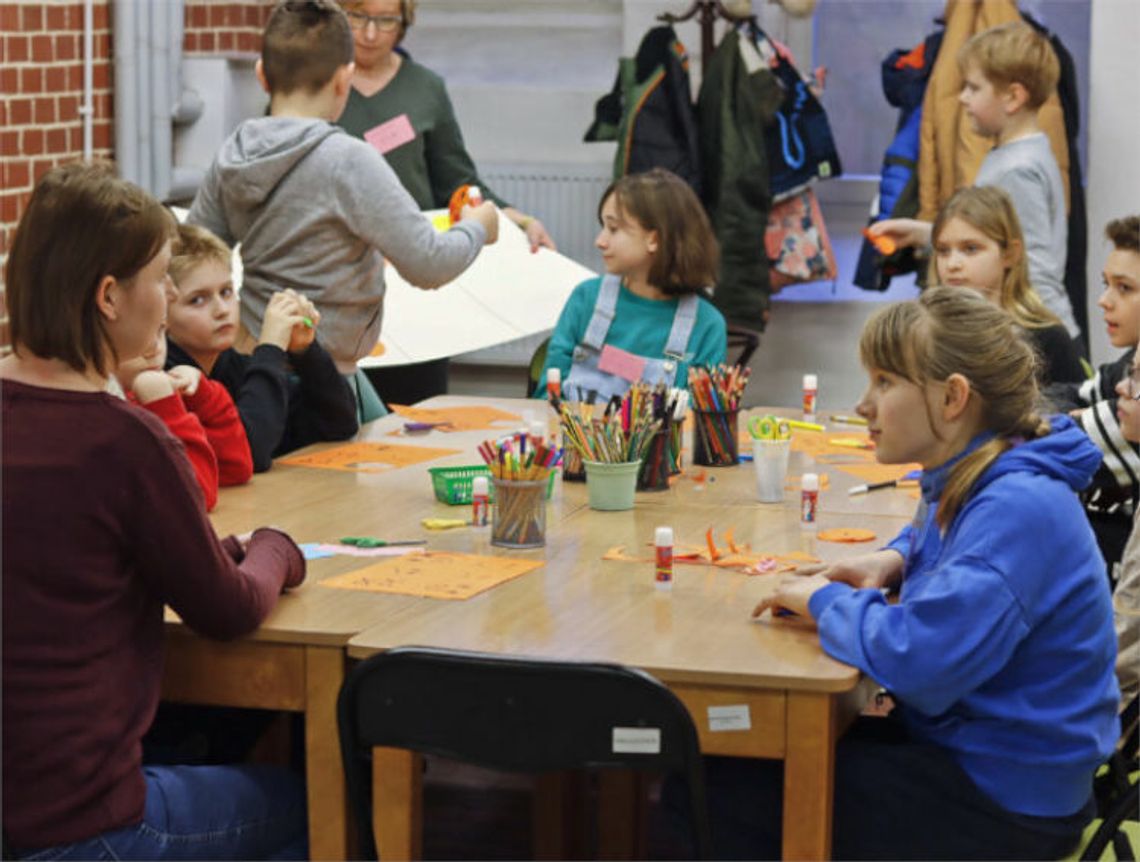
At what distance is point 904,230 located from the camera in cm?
520

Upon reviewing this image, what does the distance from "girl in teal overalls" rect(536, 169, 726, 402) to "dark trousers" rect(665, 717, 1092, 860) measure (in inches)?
73.3

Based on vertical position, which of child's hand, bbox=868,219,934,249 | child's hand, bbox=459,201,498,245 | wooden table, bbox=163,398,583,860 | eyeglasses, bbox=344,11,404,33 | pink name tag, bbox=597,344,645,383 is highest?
eyeglasses, bbox=344,11,404,33

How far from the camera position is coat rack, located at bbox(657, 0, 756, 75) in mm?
5953

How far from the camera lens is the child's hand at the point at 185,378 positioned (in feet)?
9.61

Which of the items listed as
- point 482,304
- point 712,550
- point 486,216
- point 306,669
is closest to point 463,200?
point 486,216

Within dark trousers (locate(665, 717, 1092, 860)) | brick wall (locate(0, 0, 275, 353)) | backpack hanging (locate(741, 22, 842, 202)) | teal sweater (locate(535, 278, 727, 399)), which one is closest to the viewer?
dark trousers (locate(665, 717, 1092, 860))

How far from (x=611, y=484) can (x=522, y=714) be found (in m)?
1.05

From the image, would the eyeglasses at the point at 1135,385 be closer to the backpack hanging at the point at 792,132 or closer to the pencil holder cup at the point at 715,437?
the pencil holder cup at the point at 715,437

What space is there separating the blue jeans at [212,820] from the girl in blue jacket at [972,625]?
1.86 ft

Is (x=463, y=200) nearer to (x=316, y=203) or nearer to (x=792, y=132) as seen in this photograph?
(x=316, y=203)

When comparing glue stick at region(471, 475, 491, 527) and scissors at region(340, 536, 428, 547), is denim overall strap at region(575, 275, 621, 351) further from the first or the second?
scissors at region(340, 536, 428, 547)

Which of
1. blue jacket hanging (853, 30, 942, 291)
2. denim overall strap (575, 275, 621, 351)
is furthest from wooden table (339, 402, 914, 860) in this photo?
blue jacket hanging (853, 30, 942, 291)

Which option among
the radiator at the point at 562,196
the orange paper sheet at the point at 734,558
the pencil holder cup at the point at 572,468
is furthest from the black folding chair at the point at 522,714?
the radiator at the point at 562,196

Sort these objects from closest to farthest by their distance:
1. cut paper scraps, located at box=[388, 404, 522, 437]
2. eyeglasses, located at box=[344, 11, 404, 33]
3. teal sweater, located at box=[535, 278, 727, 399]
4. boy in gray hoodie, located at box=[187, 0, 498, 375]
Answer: boy in gray hoodie, located at box=[187, 0, 498, 375] → cut paper scraps, located at box=[388, 404, 522, 437] → teal sweater, located at box=[535, 278, 727, 399] → eyeglasses, located at box=[344, 11, 404, 33]
